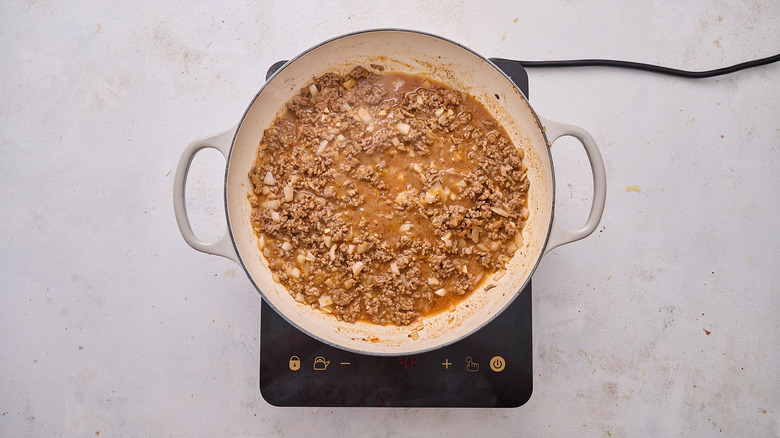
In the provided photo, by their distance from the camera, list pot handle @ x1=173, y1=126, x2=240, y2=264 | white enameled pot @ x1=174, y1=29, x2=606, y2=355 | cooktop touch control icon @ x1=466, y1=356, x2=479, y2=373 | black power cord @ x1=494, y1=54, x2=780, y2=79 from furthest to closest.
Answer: black power cord @ x1=494, y1=54, x2=780, y2=79, cooktop touch control icon @ x1=466, y1=356, x2=479, y2=373, white enameled pot @ x1=174, y1=29, x2=606, y2=355, pot handle @ x1=173, y1=126, x2=240, y2=264

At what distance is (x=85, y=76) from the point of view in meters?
2.26

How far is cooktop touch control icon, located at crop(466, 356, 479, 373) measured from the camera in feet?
6.53

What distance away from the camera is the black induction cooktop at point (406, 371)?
1.99 meters

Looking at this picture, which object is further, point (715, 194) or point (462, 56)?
point (715, 194)

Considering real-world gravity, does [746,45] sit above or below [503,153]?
above

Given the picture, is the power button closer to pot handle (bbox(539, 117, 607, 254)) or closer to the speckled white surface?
the speckled white surface

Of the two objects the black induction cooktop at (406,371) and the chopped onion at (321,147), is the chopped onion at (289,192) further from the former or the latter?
the black induction cooktop at (406,371)

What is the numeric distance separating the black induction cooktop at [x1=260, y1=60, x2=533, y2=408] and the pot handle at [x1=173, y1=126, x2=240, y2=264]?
0.36m

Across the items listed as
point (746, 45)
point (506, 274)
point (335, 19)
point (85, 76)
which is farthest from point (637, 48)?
point (85, 76)

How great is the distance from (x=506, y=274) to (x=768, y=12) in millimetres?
1623

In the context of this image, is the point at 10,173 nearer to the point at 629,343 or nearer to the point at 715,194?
the point at 629,343

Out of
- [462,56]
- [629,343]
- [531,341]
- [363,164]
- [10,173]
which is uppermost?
[462,56]

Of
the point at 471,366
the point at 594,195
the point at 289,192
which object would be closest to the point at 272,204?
the point at 289,192

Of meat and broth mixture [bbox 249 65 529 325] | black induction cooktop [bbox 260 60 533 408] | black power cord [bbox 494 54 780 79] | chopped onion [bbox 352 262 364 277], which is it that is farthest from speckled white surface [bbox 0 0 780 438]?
chopped onion [bbox 352 262 364 277]
